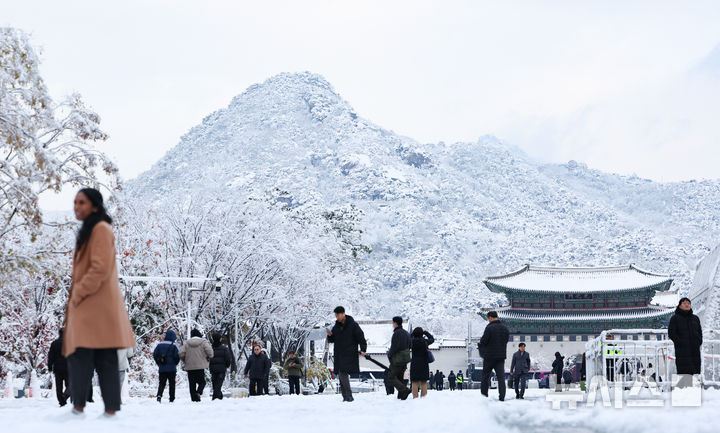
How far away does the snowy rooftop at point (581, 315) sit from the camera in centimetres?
6706

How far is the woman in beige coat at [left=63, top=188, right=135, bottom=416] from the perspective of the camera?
7.51m

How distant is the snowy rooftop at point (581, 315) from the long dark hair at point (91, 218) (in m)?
61.4

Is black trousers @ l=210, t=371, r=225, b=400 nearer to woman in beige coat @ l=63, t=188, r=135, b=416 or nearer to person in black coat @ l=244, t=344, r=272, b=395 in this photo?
person in black coat @ l=244, t=344, r=272, b=395

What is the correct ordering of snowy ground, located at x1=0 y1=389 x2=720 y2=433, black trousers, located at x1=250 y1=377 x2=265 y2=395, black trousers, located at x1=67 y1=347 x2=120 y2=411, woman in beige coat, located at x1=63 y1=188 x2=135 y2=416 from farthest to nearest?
1. black trousers, located at x1=250 y1=377 x2=265 y2=395
2. snowy ground, located at x1=0 y1=389 x2=720 y2=433
3. black trousers, located at x1=67 y1=347 x2=120 y2=411
4. woman in beige coat, located at x1=63 y1=188 x2=135 y2=416

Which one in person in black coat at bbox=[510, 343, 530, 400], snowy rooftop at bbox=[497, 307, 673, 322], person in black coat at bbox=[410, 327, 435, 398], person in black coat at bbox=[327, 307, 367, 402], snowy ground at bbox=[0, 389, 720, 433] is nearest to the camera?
snowy ground at bbox=[0, 389, 720, 433]

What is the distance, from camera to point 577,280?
70750mm

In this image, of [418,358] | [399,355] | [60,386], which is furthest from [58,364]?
[418,358]

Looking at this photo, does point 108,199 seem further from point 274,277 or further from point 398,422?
point 274,277

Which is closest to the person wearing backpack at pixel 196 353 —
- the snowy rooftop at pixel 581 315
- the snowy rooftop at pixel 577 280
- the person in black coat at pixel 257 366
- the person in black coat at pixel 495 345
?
the person in black coat at pixel 495 345

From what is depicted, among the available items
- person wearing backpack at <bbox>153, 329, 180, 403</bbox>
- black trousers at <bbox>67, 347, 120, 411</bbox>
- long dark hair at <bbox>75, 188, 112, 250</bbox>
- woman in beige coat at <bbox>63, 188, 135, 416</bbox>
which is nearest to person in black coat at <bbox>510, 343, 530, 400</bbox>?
person wearing backpack at <bbox>153, 329, 180, 403</bbox>

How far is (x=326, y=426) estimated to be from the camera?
9.27m

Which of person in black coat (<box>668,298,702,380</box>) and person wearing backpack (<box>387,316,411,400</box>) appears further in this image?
person wearing backpack (<box>387,316,411,400</box>)

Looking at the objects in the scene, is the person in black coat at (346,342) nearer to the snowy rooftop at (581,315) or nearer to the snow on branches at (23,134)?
the snow on branches at (23,134)

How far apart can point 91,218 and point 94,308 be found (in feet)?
2.66
